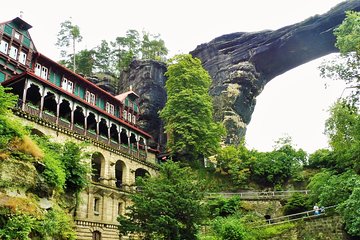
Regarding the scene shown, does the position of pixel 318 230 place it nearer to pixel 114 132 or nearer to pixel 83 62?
pixel 114 132

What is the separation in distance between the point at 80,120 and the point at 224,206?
18143 mm

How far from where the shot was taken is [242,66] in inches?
2221

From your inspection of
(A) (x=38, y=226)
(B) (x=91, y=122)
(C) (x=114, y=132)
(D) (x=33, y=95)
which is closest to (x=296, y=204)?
(C) (x=114, y=132)

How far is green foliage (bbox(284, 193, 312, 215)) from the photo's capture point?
30.8 meters

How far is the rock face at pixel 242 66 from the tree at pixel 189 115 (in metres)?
7.51

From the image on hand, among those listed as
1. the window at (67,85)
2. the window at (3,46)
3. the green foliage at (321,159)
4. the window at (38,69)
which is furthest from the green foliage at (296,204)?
the window at (3,46)

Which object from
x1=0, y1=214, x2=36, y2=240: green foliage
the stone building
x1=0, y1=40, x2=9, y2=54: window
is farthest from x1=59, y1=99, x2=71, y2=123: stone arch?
x1=0, y1=214, x2=36, y2=240: green foliage

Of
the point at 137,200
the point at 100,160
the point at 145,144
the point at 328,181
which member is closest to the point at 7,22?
the point at 100,160

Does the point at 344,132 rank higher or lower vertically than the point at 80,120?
lower

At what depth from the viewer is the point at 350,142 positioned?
2778 centimetres

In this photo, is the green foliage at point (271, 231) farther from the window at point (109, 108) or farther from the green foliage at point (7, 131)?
the window at point (109, 108)

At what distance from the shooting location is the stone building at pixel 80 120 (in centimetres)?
2966

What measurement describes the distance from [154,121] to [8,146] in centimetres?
4038

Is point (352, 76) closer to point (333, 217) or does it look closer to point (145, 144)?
point (333, 217)
